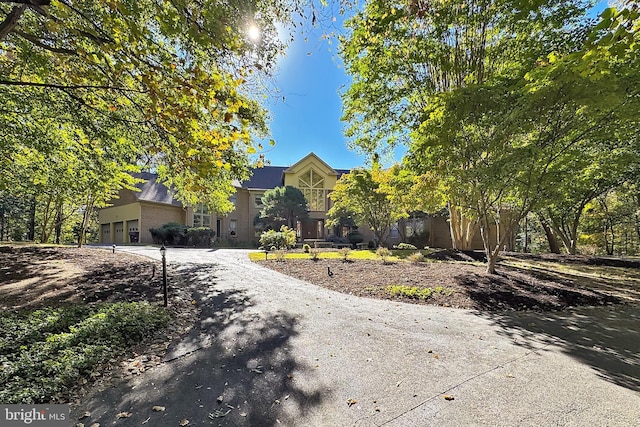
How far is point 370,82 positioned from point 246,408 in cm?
1071

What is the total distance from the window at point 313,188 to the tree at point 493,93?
1829 centimetres

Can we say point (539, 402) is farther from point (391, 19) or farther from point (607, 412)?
point (391, 19)

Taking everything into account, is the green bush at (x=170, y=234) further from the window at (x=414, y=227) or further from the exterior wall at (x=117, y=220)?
the window at (x=414, y=227)

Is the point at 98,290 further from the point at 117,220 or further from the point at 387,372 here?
the point at 117,220

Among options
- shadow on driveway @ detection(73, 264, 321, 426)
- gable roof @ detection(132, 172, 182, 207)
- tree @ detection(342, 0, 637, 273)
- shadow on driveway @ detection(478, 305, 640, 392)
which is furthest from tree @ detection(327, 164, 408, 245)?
gable roof @ detection(132, 172, 182, 207)

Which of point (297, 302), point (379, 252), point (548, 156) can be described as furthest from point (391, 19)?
point (379, 252)

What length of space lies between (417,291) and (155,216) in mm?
25498

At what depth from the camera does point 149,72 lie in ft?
14.2

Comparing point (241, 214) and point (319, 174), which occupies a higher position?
point (319, 174)

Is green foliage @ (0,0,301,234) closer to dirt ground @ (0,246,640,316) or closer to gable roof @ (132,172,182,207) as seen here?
dirt ground @ (0,246,640,316)

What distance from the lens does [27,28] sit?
19.8 ft

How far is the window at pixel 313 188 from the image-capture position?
29.7 m

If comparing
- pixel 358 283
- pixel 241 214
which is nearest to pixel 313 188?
pixel 241 214

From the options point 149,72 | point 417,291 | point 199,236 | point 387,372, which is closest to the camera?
point 387,372
